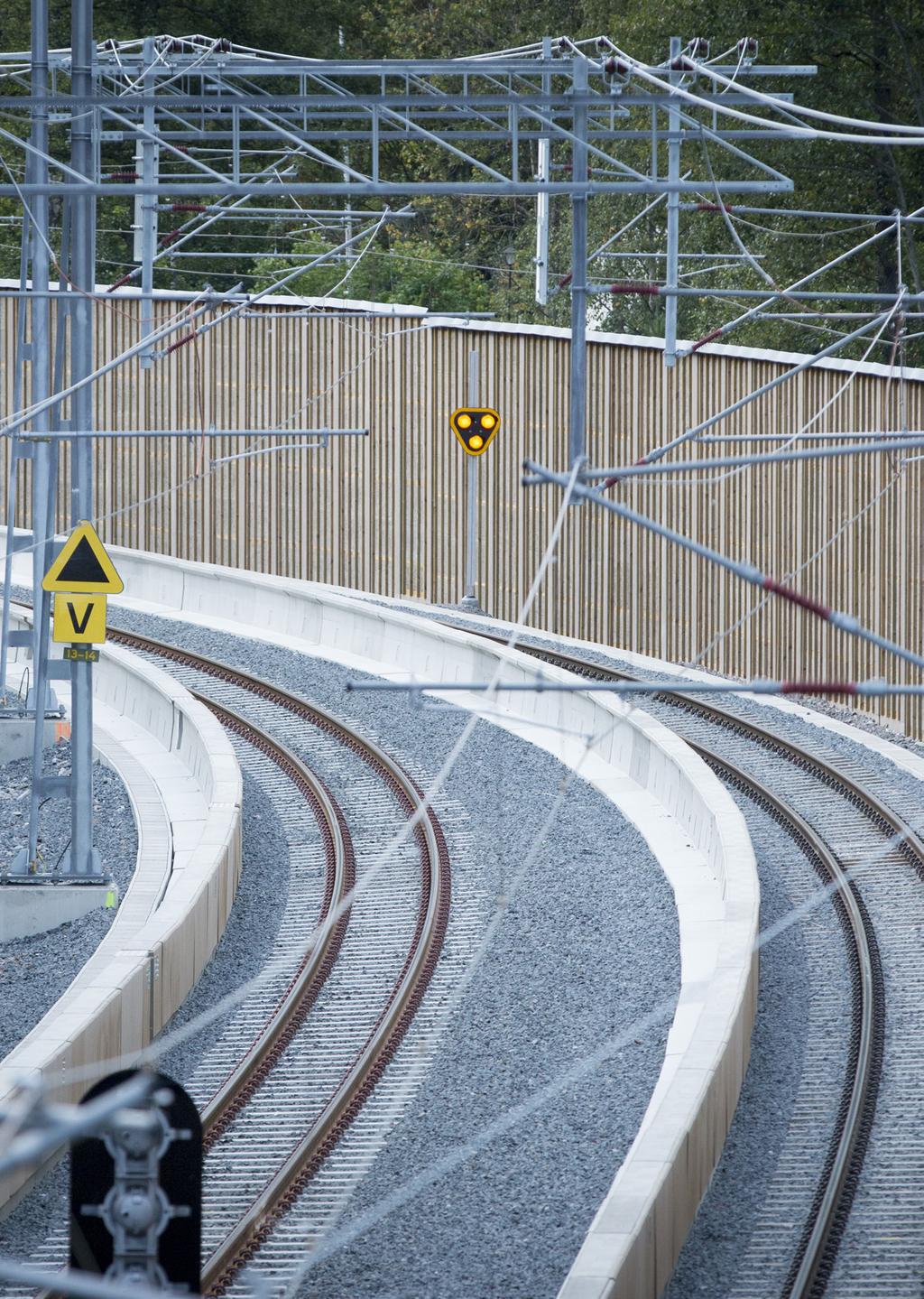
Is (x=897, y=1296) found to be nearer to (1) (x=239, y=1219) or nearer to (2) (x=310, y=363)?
(1) (x=239, y=1219)

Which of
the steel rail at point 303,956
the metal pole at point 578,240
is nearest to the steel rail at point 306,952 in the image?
the steel rail at point 303,956

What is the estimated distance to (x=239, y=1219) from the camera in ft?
29.2

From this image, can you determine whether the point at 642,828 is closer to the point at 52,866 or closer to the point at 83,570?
the point at 52,866

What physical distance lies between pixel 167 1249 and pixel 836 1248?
12.2 feet

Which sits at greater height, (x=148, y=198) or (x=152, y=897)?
(x=148, y=198)

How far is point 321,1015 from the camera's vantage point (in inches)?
464

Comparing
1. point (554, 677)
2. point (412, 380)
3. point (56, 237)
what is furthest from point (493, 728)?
point (56, 237)

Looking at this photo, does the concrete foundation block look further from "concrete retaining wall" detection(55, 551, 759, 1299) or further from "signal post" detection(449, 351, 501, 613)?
"signal post" detection(449, 351, 501, 613)

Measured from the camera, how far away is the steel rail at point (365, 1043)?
869cm

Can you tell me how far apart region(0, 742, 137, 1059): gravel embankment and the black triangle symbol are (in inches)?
100

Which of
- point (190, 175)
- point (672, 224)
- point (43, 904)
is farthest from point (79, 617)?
point (672, 224)

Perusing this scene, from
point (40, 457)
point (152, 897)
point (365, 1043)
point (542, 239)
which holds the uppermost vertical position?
point (542, 239)

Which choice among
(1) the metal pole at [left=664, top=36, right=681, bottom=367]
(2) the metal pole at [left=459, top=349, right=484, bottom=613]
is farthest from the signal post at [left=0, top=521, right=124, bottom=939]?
(2) the metal pole at [left=459, top=349, right=484, bottom=613]

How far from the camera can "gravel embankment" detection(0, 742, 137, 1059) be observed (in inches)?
481
